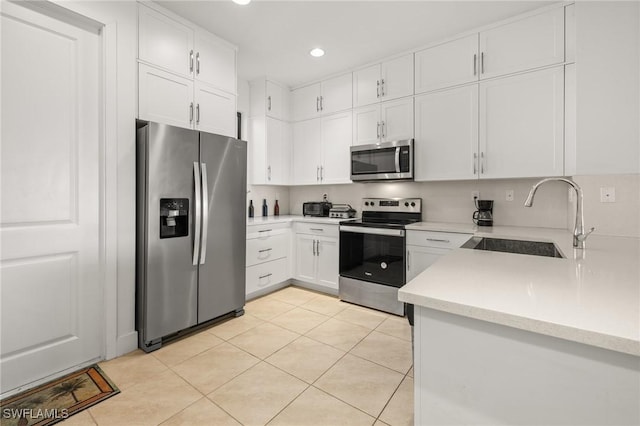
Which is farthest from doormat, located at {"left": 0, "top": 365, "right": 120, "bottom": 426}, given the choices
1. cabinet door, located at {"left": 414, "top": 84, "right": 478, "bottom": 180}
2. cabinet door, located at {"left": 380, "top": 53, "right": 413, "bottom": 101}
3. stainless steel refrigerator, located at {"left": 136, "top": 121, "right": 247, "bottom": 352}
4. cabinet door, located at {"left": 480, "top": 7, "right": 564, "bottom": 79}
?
cabinet door, located at {"left": 480, "top": 7, "right": 564, "bottom": 79}

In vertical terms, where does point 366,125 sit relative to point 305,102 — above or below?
below

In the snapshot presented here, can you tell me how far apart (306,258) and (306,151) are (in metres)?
1.41

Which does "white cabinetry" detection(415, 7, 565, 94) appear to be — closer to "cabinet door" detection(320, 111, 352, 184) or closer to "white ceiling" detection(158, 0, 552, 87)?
"white ceiling" detection(158, 0, 552, 87)

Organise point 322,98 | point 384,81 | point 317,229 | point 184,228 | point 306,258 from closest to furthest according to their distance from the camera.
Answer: point 184,228
point 384,81
point 317,229
point 306,258
point 322,98

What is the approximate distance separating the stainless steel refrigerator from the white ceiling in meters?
Result: 1.05

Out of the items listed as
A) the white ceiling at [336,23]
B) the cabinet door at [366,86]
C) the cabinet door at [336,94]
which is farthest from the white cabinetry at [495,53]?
the cabinet door at [336,94]

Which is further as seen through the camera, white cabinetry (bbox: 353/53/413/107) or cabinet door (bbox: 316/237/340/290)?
cabinet door (bbox: 316/237/340/290)

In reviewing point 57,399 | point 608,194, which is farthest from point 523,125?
point 57,399

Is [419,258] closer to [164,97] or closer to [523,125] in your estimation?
[523,125]

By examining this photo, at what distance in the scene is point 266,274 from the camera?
134 inches

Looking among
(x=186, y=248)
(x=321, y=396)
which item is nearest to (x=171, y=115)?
(x=186, y=248)

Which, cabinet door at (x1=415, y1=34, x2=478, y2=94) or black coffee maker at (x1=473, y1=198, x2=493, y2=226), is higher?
cabinet door at (x1=415, y1=34, x2=478, y2=94)

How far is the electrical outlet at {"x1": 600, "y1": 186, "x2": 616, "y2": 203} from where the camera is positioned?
2.15 meters

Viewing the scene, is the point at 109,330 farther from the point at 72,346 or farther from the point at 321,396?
the point at 321,396
